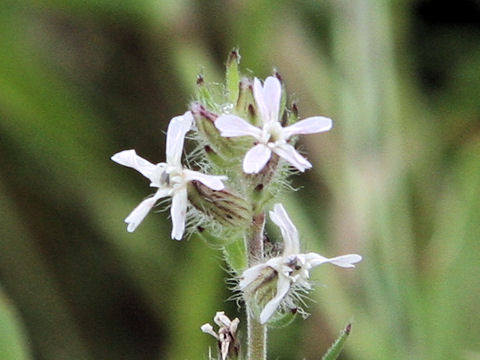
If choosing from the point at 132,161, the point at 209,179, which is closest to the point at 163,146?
the point at 132,161

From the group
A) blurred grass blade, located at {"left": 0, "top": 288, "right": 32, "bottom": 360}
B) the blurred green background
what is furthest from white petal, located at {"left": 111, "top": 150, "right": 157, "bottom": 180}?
the blurred green background

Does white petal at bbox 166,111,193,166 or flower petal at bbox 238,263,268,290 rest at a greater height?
white petal at bbox 166,111,193,166

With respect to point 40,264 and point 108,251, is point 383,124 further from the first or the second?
point 40,264

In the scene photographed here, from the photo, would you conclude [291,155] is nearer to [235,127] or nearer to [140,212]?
[235,127]

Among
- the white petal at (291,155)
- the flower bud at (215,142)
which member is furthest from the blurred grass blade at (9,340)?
the white petal at (291,155)

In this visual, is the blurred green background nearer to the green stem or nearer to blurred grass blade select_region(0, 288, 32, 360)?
blurred grass blade select_region(0, 288, 32, 360)

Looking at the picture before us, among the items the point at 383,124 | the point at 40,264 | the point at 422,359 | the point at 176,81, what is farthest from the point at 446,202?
the point at 40,264

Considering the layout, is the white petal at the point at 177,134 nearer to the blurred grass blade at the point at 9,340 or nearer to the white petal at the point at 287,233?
the white petal at the point at 287,233
